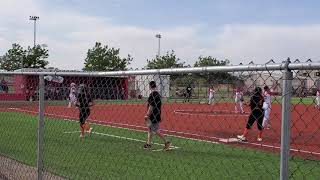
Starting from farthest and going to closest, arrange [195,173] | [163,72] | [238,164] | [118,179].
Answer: [238,164]
[195,173]
[118,179]
[163,72]

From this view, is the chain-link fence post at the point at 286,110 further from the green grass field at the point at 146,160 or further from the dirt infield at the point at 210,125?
the dirt infield at the point at 210,125

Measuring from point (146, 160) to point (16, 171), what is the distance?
2848mm

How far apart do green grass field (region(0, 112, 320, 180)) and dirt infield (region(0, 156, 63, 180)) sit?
309 mm

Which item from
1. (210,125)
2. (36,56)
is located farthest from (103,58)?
(210,125)

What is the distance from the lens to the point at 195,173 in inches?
358

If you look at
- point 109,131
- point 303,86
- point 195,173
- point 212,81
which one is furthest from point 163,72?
point 109,131

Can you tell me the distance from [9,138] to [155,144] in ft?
14.4

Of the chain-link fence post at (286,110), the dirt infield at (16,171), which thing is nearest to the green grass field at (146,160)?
the dirt infield at (16,171)

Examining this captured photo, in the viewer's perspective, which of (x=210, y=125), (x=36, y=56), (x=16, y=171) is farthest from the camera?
(x=36, y=56)

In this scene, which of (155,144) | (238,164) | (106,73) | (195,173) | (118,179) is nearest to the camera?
(106,73)

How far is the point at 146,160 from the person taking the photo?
Answer: 34.4 feet

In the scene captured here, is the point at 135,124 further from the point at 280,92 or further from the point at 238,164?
the point at 280,92

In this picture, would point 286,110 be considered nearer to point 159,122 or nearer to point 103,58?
point 159,122

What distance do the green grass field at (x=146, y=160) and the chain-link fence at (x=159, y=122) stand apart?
0.07ft
